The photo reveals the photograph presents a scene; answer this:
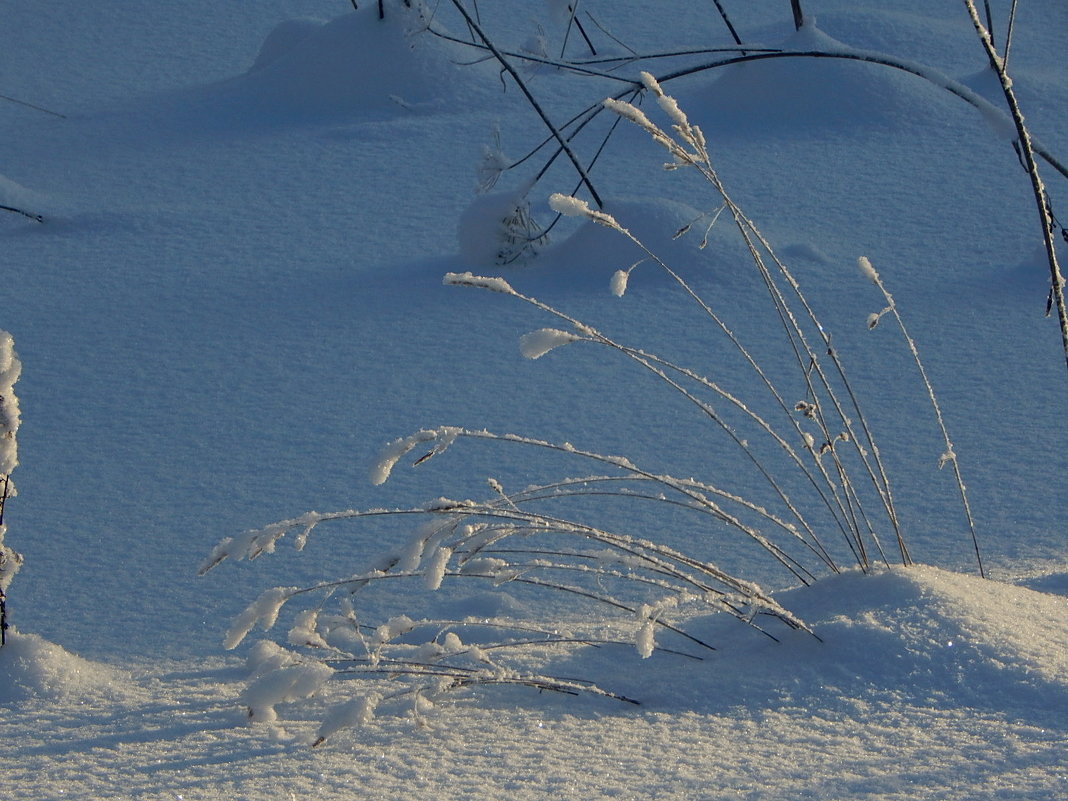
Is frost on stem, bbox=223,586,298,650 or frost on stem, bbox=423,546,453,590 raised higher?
frost on stem, bbox=423,546,453,590

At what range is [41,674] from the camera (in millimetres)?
1563

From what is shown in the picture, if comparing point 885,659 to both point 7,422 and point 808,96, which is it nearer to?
point 7,422

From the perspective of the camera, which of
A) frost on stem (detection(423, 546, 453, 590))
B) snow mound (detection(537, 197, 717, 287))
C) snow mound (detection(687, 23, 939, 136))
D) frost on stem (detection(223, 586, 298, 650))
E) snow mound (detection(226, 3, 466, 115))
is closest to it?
frost on stem (detection(423, 546, 453, 590))

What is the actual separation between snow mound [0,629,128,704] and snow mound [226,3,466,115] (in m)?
3.39

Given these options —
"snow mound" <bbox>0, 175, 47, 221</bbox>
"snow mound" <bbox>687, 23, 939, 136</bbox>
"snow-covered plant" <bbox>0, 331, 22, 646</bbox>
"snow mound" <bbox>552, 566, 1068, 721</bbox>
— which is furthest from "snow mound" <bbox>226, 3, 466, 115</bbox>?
"snow mound" <bbox>552, 566, 1068, 721</bbox>

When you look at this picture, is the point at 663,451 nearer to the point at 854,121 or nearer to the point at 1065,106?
the point at 854,121

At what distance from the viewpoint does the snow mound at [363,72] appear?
4738 mm

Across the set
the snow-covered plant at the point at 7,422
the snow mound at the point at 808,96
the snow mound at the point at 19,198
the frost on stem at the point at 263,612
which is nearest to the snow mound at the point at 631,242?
the snow mound at the point at 808,96

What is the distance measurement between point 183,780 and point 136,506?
3.74 feet

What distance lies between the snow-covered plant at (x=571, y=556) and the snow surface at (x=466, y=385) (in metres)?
0.03

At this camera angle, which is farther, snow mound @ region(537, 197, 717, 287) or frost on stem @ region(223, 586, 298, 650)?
snow mound @ region(537, 197, 717, 287)

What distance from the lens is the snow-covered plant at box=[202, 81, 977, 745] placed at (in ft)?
4.10

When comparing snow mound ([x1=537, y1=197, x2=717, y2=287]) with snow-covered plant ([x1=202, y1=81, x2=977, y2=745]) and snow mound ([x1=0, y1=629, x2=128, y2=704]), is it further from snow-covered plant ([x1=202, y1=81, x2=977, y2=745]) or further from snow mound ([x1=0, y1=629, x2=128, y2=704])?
snow mound ([x1=0, y1=629, x2=128, y2=704])

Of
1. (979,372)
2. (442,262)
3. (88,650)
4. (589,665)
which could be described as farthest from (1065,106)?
(88,650)
